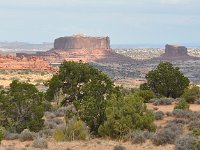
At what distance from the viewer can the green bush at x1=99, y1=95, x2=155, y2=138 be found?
22.5 meters

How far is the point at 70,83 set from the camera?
31.1 meters

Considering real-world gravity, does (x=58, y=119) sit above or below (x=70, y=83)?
below

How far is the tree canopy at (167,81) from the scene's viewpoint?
3788 cm

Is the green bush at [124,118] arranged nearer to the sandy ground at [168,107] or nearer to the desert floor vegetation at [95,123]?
the desert floor vegetation at [95,123]

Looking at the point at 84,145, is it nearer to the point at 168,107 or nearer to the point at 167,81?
the point at 168,107

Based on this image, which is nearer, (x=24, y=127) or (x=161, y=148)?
(x=161, y=148)

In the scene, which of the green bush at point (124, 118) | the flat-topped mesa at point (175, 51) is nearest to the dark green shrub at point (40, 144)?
the green bush at point (124, 118)

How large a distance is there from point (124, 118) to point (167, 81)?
15.8 meters

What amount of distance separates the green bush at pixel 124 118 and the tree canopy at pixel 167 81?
13973 mm

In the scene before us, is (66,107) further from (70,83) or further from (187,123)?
(187,123)

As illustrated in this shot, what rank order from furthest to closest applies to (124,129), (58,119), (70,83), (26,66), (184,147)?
(26,66) < (70,83) < (58,119) < (124,129) < (184,147)

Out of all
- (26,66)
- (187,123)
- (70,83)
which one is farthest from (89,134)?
(26,66)

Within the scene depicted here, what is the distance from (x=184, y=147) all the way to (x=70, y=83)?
1525 centimetres

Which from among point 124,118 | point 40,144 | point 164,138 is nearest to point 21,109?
point 124,118
